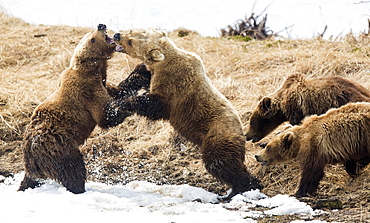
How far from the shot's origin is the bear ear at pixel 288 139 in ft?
20.5

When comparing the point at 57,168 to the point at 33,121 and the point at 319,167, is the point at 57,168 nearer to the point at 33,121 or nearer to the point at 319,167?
the point at 33,121

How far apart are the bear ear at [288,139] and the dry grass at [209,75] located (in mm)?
695

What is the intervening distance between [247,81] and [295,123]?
3321 mm

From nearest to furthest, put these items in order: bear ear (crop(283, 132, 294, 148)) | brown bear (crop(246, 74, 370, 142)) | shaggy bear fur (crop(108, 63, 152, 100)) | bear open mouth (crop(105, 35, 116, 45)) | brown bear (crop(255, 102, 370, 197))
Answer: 1. brown bear (crop(255, 102, 370, 197))
2. bear ear (crop(283, 132, 294, 148))
3. brown bear (crop(246, 74, 370, 142))
4. bear open mouth (crop(105, 35, 116, 45))
5. shaggy bear fur (crop(108, 63, 152, 100))

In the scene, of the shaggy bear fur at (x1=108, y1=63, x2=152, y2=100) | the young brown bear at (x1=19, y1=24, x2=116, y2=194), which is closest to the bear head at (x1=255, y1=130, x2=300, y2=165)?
the shaggy bear fur at (x1=108, y1=63, x2=152, y2=100)

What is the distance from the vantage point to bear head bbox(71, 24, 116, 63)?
7355 mm

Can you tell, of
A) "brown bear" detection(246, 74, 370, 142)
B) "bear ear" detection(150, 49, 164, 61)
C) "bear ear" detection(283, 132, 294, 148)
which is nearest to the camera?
"bear ear" detection(283, 132, 294, 148)

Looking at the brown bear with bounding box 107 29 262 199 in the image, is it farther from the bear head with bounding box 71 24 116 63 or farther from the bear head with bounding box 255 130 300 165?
the bear head with bounding box 255 130 300 165

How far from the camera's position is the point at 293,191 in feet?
21.8

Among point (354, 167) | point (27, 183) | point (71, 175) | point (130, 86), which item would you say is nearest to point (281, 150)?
point (354, 167)

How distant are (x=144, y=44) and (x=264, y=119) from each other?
6.61 ft

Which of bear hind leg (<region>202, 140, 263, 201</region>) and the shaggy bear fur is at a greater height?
the shaggy bear fur

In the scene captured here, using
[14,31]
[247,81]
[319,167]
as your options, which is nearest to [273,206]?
[319,167]

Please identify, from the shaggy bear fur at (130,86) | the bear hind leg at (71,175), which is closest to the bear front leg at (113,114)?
the shaggy bear fur at (130,86)
